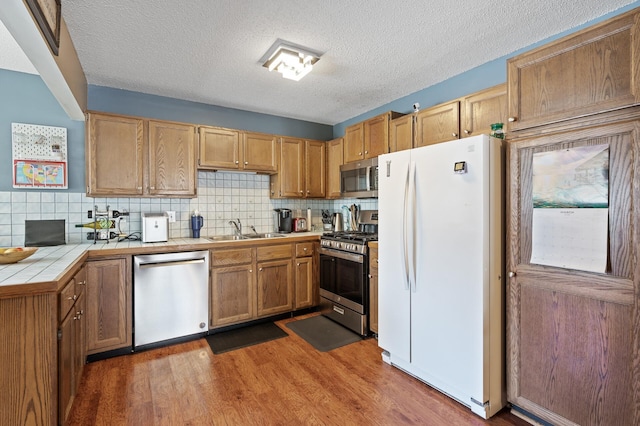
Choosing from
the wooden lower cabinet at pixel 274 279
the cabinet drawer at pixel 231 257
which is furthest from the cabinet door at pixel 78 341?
the wooden lower cabinet at pixel 274 279

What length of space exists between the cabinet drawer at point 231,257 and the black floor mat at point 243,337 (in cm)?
71

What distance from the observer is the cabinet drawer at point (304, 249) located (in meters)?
3.64

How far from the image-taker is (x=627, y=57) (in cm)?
144

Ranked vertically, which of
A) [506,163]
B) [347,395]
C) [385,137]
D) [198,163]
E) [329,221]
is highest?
[385,137]

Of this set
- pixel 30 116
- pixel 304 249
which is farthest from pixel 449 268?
pixel 30 116

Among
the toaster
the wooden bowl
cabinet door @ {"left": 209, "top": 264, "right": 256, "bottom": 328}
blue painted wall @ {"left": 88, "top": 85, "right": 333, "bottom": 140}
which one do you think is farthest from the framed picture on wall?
cabinet door @ {"left": 209, "top": 264, "right": 256, "bottom": 328}

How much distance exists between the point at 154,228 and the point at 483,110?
10.2 feet

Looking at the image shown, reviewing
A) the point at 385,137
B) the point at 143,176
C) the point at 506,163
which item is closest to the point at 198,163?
the point at 143,176

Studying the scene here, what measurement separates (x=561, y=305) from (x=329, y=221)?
9.72ft

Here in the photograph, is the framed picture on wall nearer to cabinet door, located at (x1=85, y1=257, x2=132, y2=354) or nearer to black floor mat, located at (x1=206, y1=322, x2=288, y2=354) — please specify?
cabinet door, located at (x1=85, y1=257, x2=132, y2=354)

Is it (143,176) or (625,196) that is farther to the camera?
(143,176)

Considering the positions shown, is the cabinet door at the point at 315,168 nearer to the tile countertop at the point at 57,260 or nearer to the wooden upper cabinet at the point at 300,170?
the wooden upper cabinet at the point at 300,170

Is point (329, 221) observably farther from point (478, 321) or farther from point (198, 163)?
point (478, 321)

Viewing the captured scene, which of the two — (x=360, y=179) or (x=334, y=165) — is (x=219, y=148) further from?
(x=360, y=179)
